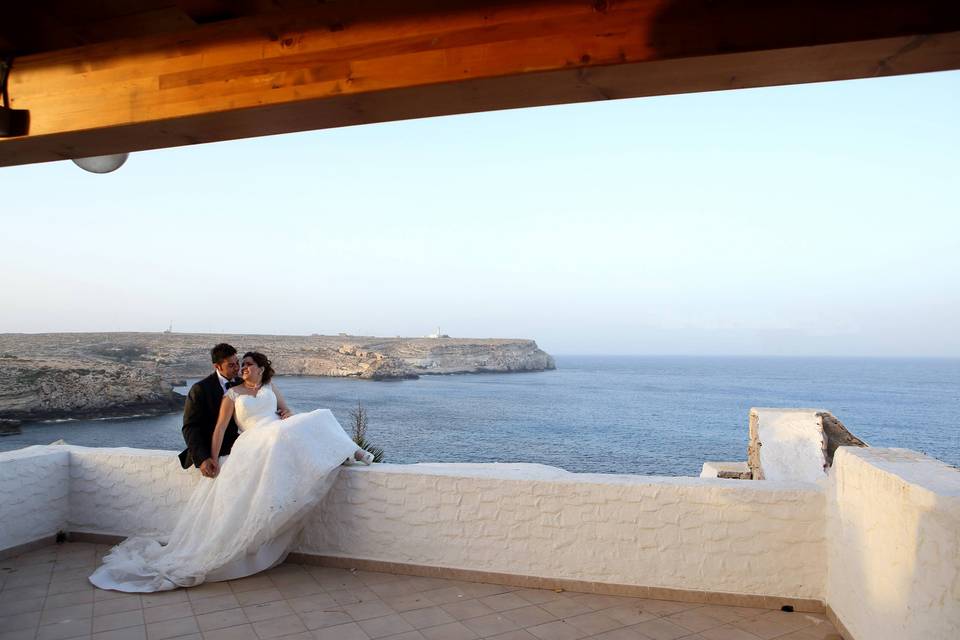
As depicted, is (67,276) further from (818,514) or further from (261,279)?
(818,514)

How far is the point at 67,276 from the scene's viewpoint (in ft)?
71.7

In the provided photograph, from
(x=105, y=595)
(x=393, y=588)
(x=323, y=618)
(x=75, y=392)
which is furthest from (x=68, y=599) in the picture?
(x=75, y=392)

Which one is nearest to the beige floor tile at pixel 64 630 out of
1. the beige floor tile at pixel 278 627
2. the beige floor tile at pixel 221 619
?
the beige floor tile at pixel 221 619

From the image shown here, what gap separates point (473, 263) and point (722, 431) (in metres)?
18.8

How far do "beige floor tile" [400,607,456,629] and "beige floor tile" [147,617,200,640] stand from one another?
3.22 ft

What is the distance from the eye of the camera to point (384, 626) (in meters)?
2.99

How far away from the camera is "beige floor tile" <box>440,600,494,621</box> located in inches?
123

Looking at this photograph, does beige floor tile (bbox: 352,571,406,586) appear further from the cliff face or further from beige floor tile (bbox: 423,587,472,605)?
the cliff face

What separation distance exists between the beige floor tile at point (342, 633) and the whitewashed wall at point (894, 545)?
7.06 ft

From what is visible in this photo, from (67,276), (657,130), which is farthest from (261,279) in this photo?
Answer: (657,130)

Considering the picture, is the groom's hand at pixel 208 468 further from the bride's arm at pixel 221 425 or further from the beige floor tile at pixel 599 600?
the beige floor tile at pixel 599 600

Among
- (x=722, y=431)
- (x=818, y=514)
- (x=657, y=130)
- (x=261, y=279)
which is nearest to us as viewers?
(x=818, y=514)

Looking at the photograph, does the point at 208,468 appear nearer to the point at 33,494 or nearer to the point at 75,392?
the point at 33,494

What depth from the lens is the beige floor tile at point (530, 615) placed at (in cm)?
305
